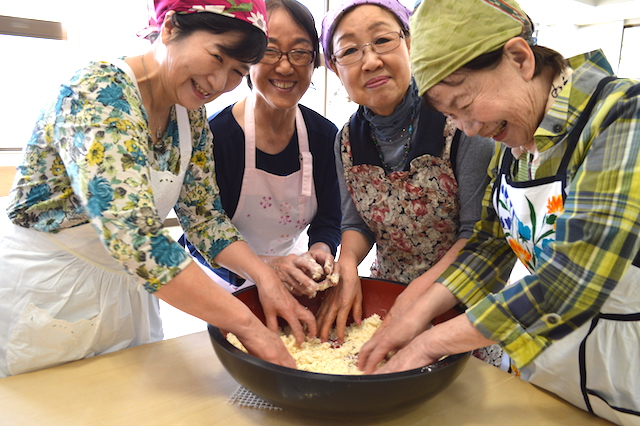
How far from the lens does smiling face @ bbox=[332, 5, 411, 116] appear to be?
1247 millimetres

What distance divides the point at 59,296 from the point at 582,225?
3.83 ft

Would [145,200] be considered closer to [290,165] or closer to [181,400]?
[181,400]

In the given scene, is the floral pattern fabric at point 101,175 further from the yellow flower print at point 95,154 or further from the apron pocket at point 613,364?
the apron pocket at point 613,364

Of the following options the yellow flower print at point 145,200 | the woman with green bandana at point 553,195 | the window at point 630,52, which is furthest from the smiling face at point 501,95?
the window at point 630,52

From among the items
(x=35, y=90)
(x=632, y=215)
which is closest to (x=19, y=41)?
(x=35, y=90)

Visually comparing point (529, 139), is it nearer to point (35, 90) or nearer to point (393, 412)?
point (393, 412)

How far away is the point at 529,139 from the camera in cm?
92

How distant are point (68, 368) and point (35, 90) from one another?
2316 millimetres

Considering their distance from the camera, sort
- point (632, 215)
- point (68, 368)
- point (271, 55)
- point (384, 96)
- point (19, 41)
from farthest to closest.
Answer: point (19, 41) < point (271, 55) < point (384, 96) < point (68, 368) < point (632, 215)

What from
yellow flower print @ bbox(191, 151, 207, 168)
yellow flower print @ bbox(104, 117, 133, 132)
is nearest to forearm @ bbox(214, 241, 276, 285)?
yellow flower print @ bbox(191, 151, 207, 168)

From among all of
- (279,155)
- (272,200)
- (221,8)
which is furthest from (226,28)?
(272,200)

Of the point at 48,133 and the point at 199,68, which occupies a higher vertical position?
the point at 199,68

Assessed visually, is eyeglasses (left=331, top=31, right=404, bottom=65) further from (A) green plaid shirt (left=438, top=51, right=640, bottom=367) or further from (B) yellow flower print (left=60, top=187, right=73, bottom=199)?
(B) yellow flower print (left=60, top=187, right=73, bottom=199)

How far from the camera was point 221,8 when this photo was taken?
1019 millimetres
